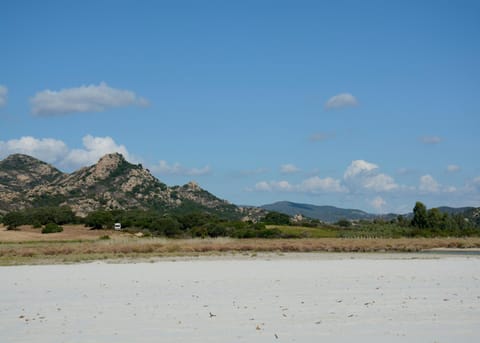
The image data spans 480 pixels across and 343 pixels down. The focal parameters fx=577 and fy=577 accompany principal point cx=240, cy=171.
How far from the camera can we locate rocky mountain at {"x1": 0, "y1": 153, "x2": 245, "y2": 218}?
118875 mm

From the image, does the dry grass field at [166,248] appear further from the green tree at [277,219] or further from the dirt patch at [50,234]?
the green tree at [277,219]

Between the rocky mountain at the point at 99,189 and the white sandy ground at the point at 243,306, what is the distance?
91.8m

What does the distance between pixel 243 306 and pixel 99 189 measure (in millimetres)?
122533

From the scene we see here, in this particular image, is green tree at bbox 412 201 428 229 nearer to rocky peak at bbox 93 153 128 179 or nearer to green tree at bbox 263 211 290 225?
green tree at bbox 263 211 290 225

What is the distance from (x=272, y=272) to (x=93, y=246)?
2314 centimetres

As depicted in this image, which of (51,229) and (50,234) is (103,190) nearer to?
(51,229)

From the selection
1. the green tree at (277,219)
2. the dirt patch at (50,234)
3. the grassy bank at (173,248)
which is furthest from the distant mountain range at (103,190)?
the grassy bank at (173,248)

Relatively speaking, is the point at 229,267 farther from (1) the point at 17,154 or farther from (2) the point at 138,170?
(1) the point at 17,154

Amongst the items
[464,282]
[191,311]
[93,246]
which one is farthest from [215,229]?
[191,311]

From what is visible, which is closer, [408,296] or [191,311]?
[191,311]

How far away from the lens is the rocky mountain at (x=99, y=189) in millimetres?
118875

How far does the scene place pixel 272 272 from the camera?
2594cm

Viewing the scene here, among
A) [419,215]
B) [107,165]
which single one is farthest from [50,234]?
[107,165]

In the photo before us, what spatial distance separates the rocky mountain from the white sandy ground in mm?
91798
